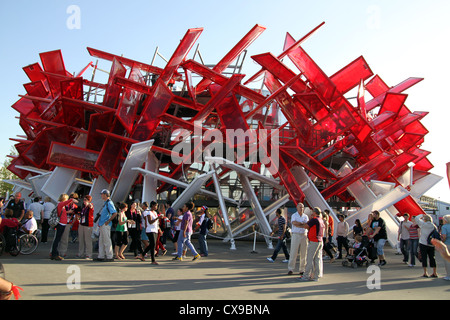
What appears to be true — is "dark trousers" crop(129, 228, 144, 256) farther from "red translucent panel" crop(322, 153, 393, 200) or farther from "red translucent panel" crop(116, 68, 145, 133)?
"red translucent panel" crop(322, 153, 393, 200)

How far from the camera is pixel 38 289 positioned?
21.8 ft

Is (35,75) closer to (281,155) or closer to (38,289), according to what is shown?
(281,155)

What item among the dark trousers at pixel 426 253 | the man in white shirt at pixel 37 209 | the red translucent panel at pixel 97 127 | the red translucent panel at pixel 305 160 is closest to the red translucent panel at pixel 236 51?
the red translucent panel at pixel 97 127

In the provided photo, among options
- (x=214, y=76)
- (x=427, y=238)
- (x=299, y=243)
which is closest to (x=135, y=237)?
(x=299, y=243)

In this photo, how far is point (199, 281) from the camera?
8.16 m

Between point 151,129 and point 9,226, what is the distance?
327 inches

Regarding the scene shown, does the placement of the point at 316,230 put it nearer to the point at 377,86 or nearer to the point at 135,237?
the point at 135,237

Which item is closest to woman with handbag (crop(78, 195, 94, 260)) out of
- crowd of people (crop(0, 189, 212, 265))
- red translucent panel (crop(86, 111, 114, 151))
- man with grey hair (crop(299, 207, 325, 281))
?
crowd of people (crop(0, 189, 212, 265))

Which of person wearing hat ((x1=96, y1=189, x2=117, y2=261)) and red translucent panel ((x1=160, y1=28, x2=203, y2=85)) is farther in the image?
red translucent panel ((x1=160, y1=28, x2=203, y2=85))

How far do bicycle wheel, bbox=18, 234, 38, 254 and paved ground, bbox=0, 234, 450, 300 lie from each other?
0.21 m

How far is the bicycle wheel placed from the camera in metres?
11.4

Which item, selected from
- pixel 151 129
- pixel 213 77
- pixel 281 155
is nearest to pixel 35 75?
pixel 151 129

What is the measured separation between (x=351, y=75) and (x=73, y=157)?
14.0m

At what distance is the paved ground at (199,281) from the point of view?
265 inches
